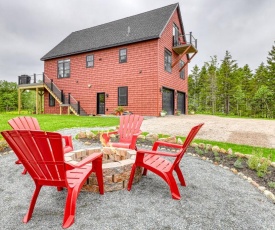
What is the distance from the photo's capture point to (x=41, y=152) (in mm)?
1868

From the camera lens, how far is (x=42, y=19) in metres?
18.5

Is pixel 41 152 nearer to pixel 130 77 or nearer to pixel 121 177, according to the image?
pixel 121 177

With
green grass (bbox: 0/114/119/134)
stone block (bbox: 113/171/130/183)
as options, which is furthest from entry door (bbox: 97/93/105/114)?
stone block (bbox: 113/171/130/183)

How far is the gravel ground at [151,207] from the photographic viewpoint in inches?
78.0

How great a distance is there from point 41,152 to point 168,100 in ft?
42.6

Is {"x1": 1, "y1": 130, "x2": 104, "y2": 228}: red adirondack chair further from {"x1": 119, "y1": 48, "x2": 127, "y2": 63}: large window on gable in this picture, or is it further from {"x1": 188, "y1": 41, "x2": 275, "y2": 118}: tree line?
{"x1": 188, "y1": 41, "x2": 275, "y2": 118}: tree line

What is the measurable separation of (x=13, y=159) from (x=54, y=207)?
2423mm

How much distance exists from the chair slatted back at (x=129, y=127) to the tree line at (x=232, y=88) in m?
21.7

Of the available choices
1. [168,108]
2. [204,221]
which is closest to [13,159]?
[204,221]

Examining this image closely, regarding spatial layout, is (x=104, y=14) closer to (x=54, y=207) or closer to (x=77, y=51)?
(x=77, y=51)

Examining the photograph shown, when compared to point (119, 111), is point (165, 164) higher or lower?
lower

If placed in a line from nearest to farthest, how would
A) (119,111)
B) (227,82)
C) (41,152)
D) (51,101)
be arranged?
(41,152) → (119,111) → (51,101) → (227,82)

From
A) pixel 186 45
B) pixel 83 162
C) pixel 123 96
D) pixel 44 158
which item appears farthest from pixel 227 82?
pixel 44 158

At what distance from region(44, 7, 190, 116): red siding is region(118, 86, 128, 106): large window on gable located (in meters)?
0.25
